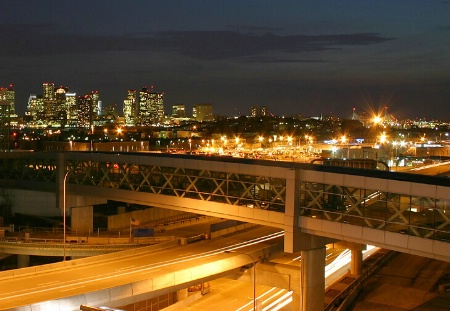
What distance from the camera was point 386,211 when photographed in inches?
1091

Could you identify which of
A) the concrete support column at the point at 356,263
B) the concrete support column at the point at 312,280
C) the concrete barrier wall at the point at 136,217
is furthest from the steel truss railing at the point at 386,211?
the concrete barrier wall at the point at 136,217

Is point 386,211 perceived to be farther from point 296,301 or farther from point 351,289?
point 351,289

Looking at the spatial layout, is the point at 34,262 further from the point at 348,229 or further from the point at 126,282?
the point at 348,229

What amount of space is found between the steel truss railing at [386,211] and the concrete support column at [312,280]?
2.30 m

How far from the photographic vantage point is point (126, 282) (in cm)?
2612

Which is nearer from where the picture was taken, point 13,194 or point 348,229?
point 348,229

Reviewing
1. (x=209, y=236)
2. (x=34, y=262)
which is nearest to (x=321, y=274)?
(x=209, y=236)

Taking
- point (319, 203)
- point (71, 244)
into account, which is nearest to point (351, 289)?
Result: point (319, 203)

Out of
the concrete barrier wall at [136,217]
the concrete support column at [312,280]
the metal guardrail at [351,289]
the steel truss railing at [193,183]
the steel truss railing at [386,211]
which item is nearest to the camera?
the steel truss railing at [386,211]

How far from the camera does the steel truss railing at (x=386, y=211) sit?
84.9 ft

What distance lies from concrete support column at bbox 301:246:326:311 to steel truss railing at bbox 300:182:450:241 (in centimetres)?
230

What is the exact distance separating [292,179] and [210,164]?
7.24 meters

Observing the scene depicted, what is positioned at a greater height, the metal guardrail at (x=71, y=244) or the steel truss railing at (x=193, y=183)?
the steel truss railing at (x=193, y=183)

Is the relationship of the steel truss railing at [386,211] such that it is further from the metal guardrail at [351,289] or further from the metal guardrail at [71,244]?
the metal guardrail at [71,244]
